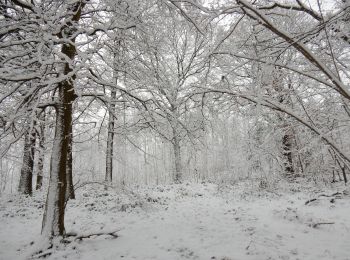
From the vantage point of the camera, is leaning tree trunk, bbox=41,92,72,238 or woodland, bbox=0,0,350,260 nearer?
woodland, bbox=0,0,350,260

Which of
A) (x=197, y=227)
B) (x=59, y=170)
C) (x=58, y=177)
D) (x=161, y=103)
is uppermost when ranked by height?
(x=161, y=103)

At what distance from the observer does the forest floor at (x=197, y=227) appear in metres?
5.10

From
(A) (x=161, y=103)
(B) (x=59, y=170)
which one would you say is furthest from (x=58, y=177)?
(A) (x=161, y=103)

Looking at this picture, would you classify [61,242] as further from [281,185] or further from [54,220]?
[281,185]

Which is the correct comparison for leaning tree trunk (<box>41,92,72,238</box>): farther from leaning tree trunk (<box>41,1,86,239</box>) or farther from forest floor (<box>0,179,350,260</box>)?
forest floor (<box>0,179,350,260</box>)

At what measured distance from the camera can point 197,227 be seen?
674cm

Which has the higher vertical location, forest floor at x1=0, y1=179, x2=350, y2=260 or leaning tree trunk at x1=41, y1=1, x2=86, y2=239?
leaning tree trunk at x1=41, y1=1, x2=86, y2=239

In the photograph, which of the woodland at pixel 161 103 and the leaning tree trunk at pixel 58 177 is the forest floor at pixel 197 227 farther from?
the leaning tree trunk at pixel 58 177

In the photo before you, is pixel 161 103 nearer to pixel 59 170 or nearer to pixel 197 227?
pixel 59 170

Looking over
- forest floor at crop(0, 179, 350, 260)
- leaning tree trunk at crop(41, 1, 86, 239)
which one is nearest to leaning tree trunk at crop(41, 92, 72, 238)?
leaning tree trunk at crop(41, 1, 86, 239)

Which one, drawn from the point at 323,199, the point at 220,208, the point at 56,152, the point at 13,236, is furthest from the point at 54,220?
the point at 323,199

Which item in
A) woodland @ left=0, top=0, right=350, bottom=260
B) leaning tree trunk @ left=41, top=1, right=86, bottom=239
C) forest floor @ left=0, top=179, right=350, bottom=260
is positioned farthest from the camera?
leaning tree trunk @ left=41, top=1, right=86, bottom=239

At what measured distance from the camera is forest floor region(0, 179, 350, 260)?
16.7 feet

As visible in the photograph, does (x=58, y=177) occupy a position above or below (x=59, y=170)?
below
